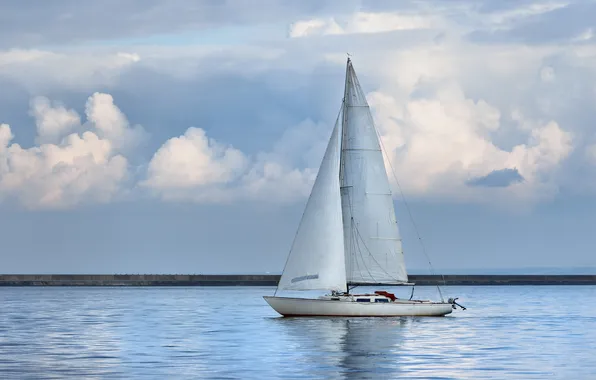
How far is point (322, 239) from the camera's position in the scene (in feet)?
269

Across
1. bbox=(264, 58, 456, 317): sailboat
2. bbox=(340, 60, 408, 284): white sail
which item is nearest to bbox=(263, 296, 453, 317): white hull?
bbox=(264, 58, 456, 317): sailboat

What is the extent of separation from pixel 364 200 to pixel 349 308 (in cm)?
814

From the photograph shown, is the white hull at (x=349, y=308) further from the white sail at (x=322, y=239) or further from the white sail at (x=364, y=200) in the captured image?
the white sail at (x=364, y=200)

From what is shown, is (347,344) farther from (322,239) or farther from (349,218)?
(349,218)

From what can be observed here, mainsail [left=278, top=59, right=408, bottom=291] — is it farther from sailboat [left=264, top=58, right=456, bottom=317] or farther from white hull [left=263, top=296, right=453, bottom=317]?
white hull [left=263, top=296, right=453, bottom=317]

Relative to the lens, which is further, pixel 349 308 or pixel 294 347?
pixel 349 308

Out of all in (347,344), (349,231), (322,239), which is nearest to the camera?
(347,344)

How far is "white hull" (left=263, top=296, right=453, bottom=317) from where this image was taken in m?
81.4

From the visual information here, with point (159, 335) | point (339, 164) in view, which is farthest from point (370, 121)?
point (159, 335)

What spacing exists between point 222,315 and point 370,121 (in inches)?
1099

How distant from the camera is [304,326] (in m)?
77.8

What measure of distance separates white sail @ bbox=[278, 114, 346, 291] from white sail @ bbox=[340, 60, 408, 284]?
0.83 metres

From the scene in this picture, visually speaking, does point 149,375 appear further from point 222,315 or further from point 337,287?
point 222,315

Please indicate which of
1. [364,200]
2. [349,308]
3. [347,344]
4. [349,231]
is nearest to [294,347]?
[347,344]
